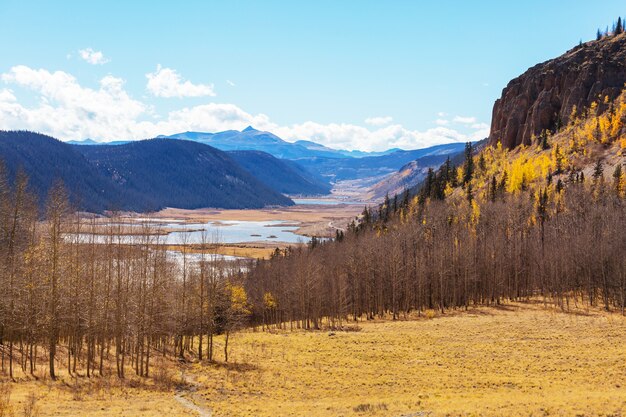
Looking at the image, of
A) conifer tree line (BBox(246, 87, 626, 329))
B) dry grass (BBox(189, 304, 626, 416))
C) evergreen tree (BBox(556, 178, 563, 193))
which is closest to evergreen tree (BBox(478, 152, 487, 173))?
conifer tree line (BBox(246, 87, 626, 329))

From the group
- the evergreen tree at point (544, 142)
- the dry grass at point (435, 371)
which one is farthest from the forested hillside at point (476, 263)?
the evergreen tree at point (544, 142)

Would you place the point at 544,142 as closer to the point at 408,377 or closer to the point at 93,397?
the point at 408,377

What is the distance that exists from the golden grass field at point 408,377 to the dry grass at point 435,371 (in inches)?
3.6

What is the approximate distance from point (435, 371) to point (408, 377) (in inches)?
114

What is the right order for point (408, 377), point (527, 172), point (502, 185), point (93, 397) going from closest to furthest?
point (93, 397)
point (408, 377)
point (502, 185)
point (527, 172)

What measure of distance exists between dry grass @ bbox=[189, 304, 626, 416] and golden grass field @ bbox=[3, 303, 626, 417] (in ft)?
0.30

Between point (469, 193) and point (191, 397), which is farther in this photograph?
point (469, 193)

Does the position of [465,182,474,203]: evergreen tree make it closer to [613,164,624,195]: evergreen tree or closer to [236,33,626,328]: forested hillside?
[236,33,626,328]: forested hillside

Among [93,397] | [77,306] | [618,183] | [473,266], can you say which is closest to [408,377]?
[93,397]

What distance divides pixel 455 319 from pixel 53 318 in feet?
174

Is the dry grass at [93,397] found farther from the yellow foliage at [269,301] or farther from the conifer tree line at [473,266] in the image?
the yellow foliage at [269,301]

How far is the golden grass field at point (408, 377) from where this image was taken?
97.6 feet

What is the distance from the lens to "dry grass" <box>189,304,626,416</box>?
29797 millimetres

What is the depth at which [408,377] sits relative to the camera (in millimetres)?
39062
